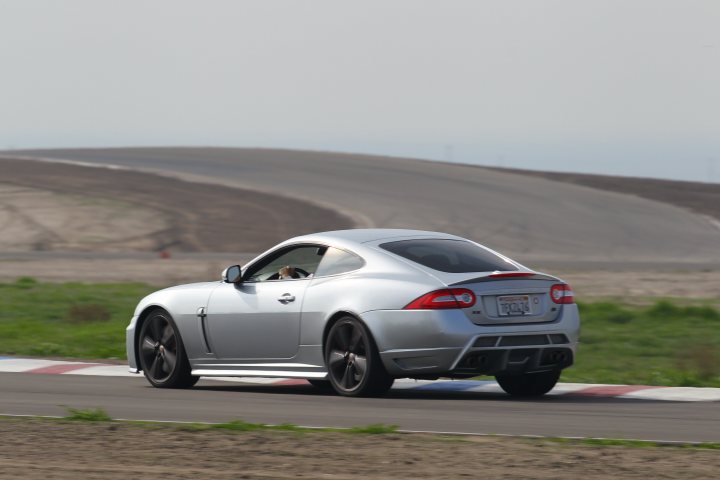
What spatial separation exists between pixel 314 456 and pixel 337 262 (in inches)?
141

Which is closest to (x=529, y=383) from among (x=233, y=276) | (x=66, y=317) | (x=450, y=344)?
(x=450, y=344)

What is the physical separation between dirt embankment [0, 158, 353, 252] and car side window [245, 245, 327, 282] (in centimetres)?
2220

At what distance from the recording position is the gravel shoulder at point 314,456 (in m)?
6.84

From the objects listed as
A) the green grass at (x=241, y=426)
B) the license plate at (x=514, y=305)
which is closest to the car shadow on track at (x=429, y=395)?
the license plate at (x=514, y=305)

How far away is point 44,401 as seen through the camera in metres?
10.5

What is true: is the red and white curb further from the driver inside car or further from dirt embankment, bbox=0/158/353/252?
dirt embankment, bbox=0/158/353/252

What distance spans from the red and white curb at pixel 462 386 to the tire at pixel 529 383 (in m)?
0.29

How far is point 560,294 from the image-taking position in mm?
10562

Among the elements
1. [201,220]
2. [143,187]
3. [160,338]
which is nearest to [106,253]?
[201,220]

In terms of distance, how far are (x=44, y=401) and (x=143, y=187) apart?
1369 inches

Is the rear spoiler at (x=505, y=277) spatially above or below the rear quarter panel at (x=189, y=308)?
above

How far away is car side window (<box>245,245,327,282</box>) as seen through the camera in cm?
1116

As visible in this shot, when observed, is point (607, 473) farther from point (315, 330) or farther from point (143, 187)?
point (143, 187)

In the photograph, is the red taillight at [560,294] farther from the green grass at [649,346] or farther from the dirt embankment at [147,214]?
the dirt embankment at [147,214]
